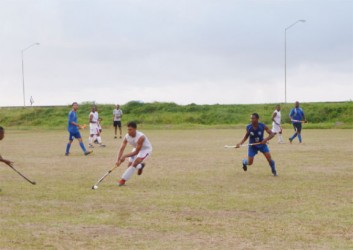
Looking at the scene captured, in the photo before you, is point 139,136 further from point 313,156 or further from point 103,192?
point 313,156

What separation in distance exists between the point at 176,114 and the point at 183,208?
5726 cm

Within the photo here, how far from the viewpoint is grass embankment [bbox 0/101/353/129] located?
208 ft

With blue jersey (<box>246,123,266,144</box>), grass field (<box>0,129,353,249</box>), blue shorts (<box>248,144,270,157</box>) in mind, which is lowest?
grass field (<box>0,129,353,249</box>)

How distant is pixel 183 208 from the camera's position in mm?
10555

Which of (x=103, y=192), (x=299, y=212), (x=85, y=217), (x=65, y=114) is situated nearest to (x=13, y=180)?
(x=103, y=192)

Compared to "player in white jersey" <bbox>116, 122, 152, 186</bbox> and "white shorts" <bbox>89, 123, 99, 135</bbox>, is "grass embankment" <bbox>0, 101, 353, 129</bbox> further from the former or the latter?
"player in white jersey" <bbox>116, 122, 152, 186</bbox>

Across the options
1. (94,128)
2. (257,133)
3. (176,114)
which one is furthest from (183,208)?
(176,114)

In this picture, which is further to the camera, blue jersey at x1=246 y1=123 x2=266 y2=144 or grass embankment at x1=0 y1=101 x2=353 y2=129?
grass embankment at x1=0 y1=101 x2=353 y2=129

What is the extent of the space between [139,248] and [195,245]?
779mm

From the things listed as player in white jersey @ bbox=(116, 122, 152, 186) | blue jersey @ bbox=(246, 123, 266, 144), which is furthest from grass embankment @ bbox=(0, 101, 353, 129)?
player in white jersey @ bbox=(116, 122, 152, 186)

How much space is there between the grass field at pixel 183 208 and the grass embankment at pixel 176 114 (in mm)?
44512

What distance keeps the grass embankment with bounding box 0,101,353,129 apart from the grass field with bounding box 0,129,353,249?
4451cm

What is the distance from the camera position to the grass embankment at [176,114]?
6350 centimetres

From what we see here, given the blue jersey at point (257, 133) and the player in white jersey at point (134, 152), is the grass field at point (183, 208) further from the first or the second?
the blue jersey at point (257, 133)
